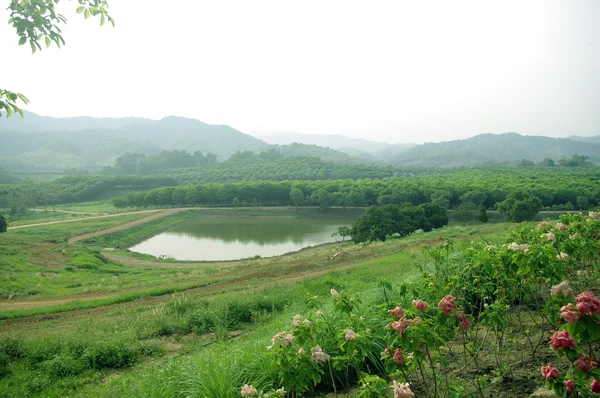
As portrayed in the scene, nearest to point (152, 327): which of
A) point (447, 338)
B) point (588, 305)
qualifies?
point (447, 338)

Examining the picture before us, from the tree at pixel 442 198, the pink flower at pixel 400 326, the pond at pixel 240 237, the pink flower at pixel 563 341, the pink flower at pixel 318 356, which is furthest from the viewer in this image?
the tree at pixel 442 198

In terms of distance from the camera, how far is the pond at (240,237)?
41.0 m

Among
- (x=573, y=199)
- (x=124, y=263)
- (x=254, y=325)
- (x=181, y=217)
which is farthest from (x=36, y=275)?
(x=573, y=199)

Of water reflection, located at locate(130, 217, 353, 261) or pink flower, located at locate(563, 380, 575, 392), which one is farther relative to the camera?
water reflection, located at locate(130, 217, 353, 261)

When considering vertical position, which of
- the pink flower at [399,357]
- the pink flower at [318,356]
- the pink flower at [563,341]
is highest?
the pink flower at [563,341]

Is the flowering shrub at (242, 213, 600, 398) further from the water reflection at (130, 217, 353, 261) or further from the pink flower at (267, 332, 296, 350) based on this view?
the water reflection at (130, 217, 353, 261)

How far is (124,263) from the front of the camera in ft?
101

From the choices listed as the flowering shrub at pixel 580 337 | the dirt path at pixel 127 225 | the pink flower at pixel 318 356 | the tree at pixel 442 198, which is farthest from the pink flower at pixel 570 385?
the tree at pixel 442 198

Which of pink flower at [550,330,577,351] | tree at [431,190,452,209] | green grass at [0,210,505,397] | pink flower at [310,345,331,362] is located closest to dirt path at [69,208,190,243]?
green grass at [0,210,505,397]

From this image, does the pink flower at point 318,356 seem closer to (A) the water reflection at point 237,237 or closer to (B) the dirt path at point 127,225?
(A) the water reflection at point 237,237

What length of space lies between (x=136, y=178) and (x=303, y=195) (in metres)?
51.2

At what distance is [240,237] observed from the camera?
4928 cm

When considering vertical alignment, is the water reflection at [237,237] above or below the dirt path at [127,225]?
below

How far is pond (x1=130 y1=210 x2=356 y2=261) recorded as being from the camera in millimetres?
41041
